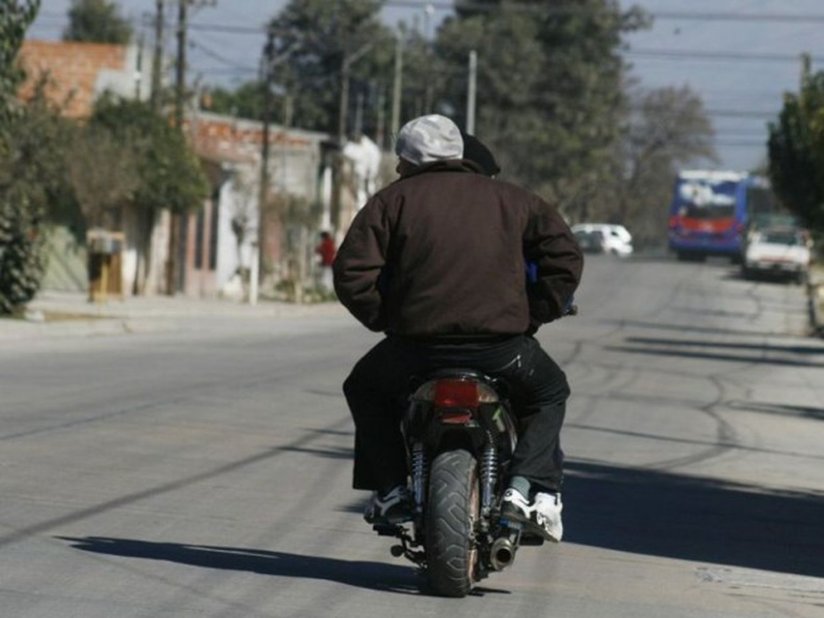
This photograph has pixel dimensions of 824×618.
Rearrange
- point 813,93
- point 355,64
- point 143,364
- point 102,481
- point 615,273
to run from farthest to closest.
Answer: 1. point 355,64
2. point 615,273
3. point 813,93
4. point 143,364
5. point 102,481

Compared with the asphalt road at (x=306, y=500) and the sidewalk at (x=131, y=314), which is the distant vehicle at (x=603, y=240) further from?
the asphalt road at (x=306, y=500)

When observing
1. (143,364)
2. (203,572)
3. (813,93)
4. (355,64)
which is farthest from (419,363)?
(355,64)

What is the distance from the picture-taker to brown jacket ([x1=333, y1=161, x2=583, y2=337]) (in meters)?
8.51

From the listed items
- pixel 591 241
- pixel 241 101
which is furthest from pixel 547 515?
pixel 241 101

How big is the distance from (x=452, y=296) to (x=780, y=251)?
6742 centimetres

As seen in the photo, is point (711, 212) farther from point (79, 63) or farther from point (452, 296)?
point (452, 296)

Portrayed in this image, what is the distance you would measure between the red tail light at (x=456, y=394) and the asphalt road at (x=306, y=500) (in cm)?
81

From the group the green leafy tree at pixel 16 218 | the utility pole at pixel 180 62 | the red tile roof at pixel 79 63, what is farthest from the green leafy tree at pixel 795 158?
the green leafy tree at pixel 16 218

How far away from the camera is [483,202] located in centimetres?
863

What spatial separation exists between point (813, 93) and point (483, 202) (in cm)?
3935

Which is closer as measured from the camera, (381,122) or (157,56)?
(157,56)

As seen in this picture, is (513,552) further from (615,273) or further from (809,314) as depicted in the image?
(615,273)

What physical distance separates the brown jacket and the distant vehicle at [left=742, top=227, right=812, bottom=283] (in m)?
66.4

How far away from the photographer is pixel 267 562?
9438 mm
